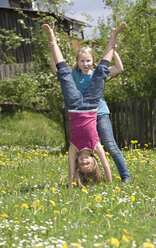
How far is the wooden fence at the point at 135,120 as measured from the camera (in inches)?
328

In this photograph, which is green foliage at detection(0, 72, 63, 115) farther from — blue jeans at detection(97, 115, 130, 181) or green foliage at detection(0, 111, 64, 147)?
blue jeans at detection(97, 115, 130, 181)

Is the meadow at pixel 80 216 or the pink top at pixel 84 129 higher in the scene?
the pink top at pixel 84 129

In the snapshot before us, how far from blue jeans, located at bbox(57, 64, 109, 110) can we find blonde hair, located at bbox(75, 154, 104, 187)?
0.63 metres

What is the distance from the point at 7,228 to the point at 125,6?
28.8ft

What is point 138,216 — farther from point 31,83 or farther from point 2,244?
point 31,83

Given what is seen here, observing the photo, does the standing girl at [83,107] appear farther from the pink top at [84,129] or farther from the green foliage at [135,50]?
the green foliage at [135,50]

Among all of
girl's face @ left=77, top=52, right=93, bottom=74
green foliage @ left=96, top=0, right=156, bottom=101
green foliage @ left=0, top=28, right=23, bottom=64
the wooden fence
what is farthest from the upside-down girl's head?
green foliage @ left=0, top=28, right=23, bottom=64

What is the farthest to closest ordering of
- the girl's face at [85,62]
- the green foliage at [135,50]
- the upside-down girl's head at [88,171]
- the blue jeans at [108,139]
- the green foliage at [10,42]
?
1. the green foliage at [10,42]
2. the green foliage at [135,50]
3. the blue jeans at [108,139]
4. the girl's face at [85,62]
5. the upside-down girl's head at [88,171]

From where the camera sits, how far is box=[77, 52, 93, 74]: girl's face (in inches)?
143

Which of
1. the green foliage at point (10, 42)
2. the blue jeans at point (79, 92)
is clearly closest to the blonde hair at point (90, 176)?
the blue jeans at point (79, 92)

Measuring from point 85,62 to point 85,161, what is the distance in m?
1.17

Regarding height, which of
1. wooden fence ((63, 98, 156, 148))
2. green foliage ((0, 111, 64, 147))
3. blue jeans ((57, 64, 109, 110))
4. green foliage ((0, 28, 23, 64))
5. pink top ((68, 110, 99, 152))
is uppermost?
green foliage ((0, 28, 23, 64))

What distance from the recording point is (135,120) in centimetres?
845

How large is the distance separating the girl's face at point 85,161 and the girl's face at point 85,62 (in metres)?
1.01
